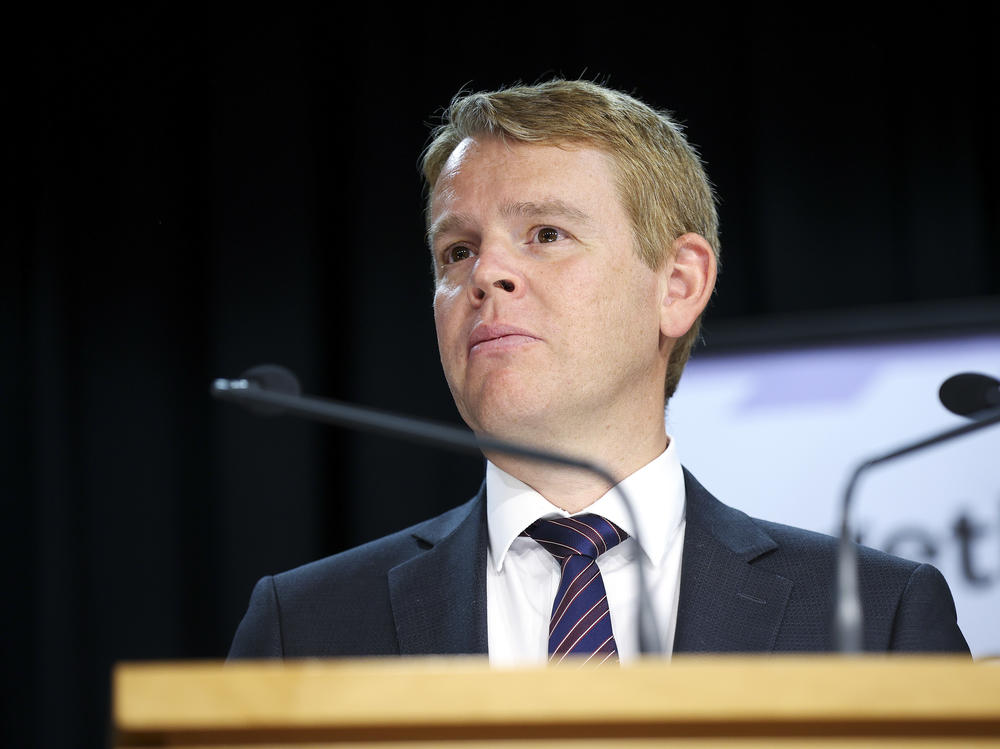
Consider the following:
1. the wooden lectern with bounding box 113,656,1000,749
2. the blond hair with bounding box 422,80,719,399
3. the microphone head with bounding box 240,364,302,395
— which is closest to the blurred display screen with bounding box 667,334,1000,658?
the blond hair with bounding box 422,80,719,399

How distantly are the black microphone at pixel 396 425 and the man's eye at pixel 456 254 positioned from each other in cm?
52

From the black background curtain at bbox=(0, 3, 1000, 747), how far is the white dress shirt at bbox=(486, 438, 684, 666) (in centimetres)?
104

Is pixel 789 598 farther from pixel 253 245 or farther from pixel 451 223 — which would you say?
pixel 253 245

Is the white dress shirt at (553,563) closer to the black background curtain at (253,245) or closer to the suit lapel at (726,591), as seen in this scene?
the suit lapel at (726,591)

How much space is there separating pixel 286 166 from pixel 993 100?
1.67m

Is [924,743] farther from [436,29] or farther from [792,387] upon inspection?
[436,29]

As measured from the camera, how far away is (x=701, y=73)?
2.90 metres

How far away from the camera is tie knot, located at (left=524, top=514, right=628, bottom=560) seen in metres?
1.71

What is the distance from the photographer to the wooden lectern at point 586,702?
0.82 meters

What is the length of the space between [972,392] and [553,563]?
626mm

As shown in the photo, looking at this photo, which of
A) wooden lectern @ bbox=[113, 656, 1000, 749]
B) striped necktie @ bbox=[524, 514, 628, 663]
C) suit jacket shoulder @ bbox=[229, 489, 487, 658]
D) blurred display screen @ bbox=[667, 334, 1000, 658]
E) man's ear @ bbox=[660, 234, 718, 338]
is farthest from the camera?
blurred display screen @ bbox=[667, 334, 1000, 658]

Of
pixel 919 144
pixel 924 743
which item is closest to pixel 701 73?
pixel 919 144

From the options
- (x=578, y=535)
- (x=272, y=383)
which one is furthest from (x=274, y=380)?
(x=578, y=535)

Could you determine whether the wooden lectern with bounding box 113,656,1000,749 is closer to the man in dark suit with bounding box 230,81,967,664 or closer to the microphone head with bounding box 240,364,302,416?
the microphone head with bounding box 240,364,302,416
